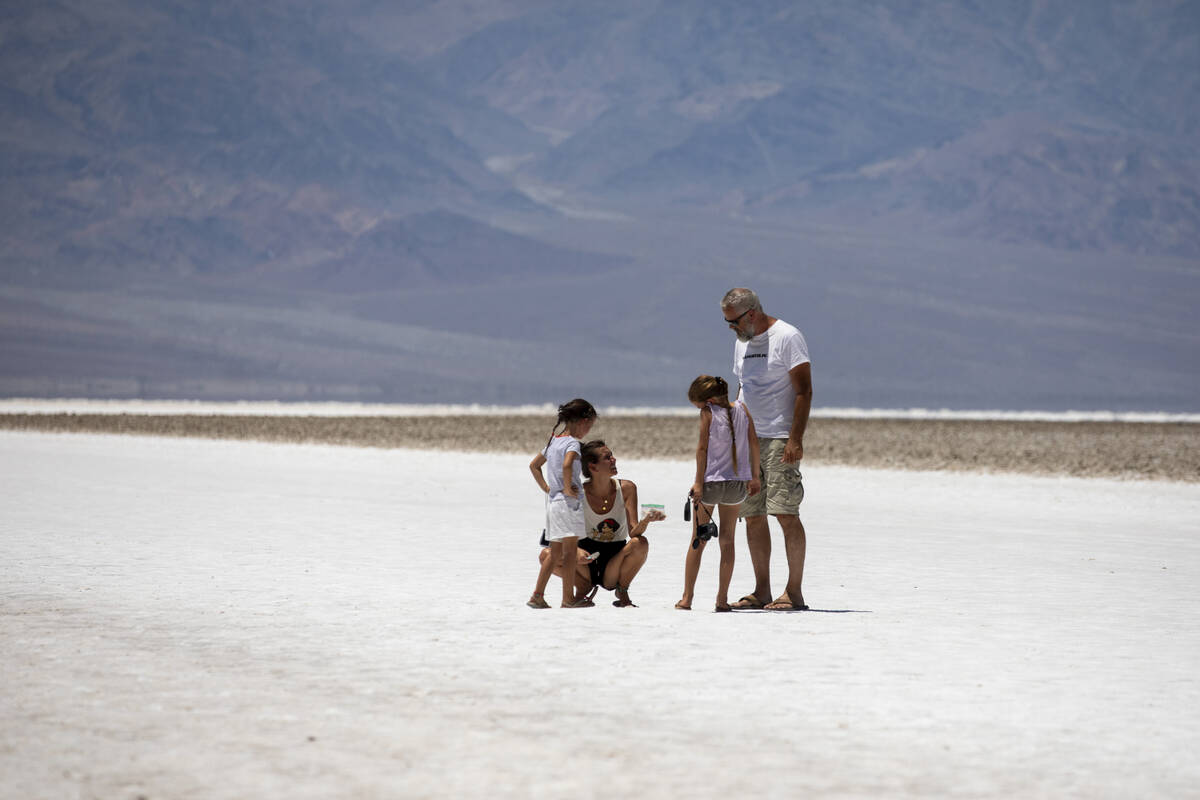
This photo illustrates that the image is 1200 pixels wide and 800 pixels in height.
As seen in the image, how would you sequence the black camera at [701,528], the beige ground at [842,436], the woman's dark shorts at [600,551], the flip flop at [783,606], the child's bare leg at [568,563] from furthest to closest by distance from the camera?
the beige ground at [842,436] < the woman's dark shorts at [600,551] < the flip flop at [783,606] < the child's bare leg at [568,563] < the black camera at [701,528]

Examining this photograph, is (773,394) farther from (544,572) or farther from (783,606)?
(544,572)

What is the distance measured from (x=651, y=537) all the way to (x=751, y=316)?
6219mm

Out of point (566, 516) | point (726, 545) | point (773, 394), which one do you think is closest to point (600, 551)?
point (566, 516)

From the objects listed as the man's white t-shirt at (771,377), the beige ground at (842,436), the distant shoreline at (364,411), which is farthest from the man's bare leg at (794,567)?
the distant shoreline at (364,411)

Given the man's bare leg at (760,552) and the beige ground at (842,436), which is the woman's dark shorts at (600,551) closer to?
the man's bare leg at (760,552)

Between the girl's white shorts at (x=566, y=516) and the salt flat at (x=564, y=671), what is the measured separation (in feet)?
1.54

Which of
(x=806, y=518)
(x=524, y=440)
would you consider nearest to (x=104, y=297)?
(x=524, y=440)

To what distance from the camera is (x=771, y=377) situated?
9.05 m

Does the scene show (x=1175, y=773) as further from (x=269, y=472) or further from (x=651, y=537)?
(x=269, y=472)

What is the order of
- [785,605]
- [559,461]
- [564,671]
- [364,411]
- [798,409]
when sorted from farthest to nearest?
[364,411] < [785,605] < [559,461] < [798,409] < [564,671]

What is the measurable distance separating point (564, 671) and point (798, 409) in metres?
2.13

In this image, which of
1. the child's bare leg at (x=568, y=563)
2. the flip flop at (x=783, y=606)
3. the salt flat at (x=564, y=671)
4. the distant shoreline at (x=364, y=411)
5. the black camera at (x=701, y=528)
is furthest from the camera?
the distant shoreline at (x=364, y=411)

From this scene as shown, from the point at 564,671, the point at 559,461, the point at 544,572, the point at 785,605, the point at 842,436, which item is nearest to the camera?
the point at 564,671

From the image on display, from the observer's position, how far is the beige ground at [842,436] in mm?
29781
